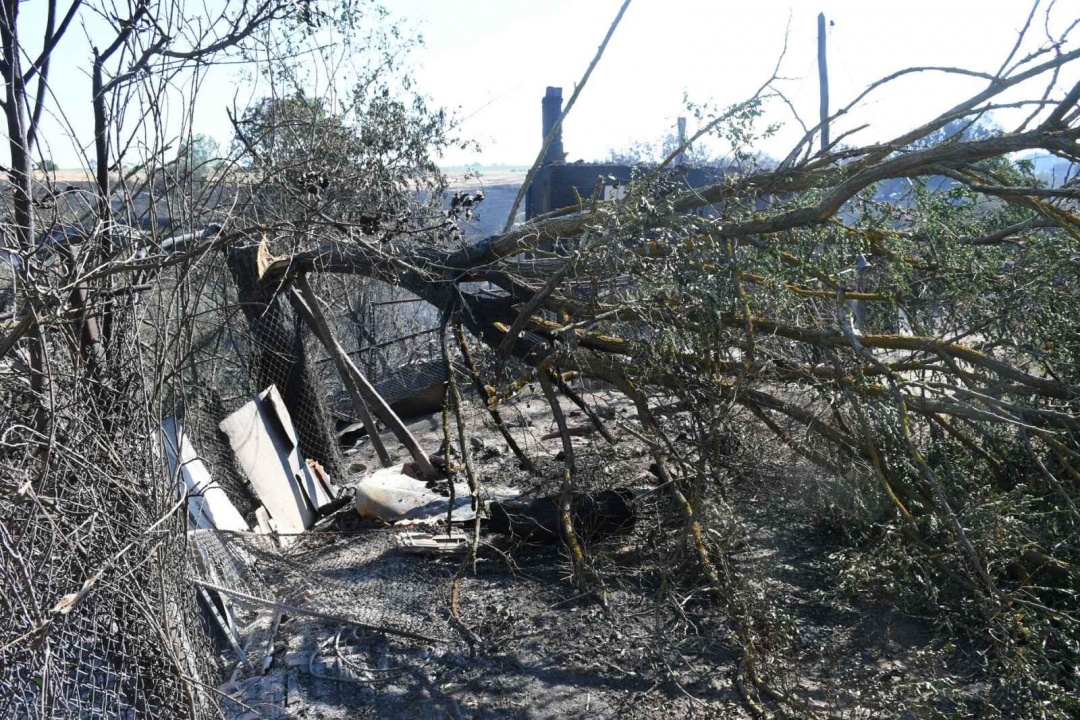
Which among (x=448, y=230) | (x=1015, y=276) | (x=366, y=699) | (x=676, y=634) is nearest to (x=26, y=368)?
(x=366, y=699)

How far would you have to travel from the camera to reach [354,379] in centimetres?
688

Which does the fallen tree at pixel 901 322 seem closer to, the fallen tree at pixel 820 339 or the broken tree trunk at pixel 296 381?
the fallen tree at pixel 820 339

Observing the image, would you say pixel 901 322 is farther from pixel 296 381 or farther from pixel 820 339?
pixel 296 381

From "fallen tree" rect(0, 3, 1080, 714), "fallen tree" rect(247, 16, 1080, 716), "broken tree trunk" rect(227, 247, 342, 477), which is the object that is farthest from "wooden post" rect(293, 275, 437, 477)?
"fallen tree" rect(247, 16, 1080, 716)

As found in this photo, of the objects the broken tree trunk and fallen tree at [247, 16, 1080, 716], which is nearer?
fallen tree at [247, 16, 1080, 716]

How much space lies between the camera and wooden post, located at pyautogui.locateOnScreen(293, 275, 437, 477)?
670cm

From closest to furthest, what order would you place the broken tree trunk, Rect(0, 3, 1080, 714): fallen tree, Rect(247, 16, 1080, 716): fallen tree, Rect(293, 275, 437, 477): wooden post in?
Rect(0, 3, 1080, 714): fallen tree → Rect(247, 16, 1080, 716): fallen tree → Rect(293, 275, 437, 477): wooden post → the broken tree trunk

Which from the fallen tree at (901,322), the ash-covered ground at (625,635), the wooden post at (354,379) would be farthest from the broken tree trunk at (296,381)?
the fallen tree at (901,322)

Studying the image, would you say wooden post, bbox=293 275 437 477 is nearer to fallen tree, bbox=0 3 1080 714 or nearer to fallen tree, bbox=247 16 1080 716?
fallen tree, bbox=0 3 1080 714

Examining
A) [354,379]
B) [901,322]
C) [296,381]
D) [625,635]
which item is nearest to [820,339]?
[901,322]

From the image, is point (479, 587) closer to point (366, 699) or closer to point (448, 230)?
point (366, 699)

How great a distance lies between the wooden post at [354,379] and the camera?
22.0 feet

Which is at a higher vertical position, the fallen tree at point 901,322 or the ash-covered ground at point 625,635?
the fallen tree at point 901,322

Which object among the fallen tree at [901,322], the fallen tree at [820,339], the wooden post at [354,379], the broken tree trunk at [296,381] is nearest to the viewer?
the fallen tree at [820,339]
